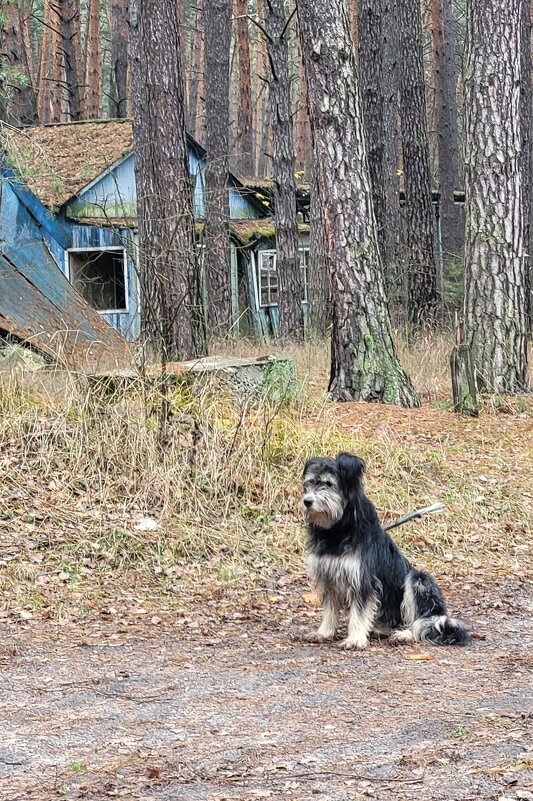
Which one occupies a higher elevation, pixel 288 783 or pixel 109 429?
pixel 109 429

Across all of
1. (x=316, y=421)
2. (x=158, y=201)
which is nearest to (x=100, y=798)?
(x=316, y=421)

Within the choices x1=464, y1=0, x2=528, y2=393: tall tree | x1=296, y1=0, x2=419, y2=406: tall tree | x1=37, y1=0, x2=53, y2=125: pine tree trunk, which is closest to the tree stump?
x1=296, y1=0, x2=419, y2=406: tall tree

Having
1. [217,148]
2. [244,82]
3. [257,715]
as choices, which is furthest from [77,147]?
[257,715]

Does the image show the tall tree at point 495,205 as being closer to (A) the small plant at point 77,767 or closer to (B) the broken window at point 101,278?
(A) the small plant at point 77,767

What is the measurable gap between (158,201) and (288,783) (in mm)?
11811

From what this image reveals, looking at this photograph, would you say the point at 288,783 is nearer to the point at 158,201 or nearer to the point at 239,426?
the point at 239,426

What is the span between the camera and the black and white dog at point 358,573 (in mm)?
6605

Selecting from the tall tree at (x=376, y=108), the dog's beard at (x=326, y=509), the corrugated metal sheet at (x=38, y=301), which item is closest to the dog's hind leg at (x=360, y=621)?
the dog's beard at (x=326, y=509)

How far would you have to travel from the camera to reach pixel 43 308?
15484 millimetres

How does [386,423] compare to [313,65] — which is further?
[313,65]

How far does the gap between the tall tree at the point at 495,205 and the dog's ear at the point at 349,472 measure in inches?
299

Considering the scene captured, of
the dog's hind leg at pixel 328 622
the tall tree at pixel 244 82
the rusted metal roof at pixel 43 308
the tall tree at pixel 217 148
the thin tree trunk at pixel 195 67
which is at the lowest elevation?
the dog's hind leg at pixel 328 622

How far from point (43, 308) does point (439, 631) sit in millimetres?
10023

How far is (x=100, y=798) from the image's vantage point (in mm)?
4125
